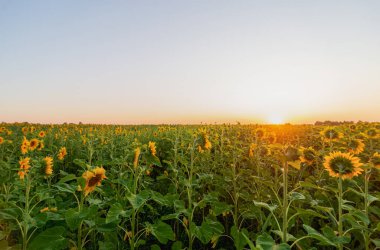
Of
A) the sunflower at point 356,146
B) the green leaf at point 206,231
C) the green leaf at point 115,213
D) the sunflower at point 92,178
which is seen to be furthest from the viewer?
the sunflower at point 356,146

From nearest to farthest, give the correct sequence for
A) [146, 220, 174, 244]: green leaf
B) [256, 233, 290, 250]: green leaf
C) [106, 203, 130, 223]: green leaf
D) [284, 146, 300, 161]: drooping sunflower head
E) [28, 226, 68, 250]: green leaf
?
[256, 233, 290, 250]: green leaf
[28, 226, 68, 250]: green leaf
[284, 146, 300, 161]: drooping sunflower head
[106, 203, 130, 223]: green leaf
[146, 220, 174, 244]: green leaf

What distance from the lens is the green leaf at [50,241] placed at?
236 cm

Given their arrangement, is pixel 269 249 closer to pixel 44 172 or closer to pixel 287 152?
pixel 287 152

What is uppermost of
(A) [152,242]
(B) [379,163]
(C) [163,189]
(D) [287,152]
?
(D) [287,152]

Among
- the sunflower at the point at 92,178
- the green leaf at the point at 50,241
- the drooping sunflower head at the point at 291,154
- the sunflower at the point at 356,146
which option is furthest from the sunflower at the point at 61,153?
the sunflower at the point at 356,146

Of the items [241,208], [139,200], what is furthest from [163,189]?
[139,200]

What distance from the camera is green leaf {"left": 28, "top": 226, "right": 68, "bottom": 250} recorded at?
2.36 meters

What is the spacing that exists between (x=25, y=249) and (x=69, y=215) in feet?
1.29

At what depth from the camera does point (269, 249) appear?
77.5 inches

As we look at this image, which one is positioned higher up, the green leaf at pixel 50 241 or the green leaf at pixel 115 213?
the green leaf at pixel 115 213

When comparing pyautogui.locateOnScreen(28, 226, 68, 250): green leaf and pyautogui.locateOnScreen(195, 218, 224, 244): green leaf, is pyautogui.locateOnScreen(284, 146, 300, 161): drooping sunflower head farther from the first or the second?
pyautogui.locateOnScreen(28, 226, 68, 250): green leaf

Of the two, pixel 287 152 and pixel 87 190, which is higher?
pixel 287 152

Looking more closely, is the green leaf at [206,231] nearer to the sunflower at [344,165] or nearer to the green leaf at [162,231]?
the green leaf at [162,231]

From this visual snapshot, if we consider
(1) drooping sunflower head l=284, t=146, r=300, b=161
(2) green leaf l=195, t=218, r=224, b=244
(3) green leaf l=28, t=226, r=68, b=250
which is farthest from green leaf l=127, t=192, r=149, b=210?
(1) drooping sunflower head l=284, t=146, r=300, b=161
